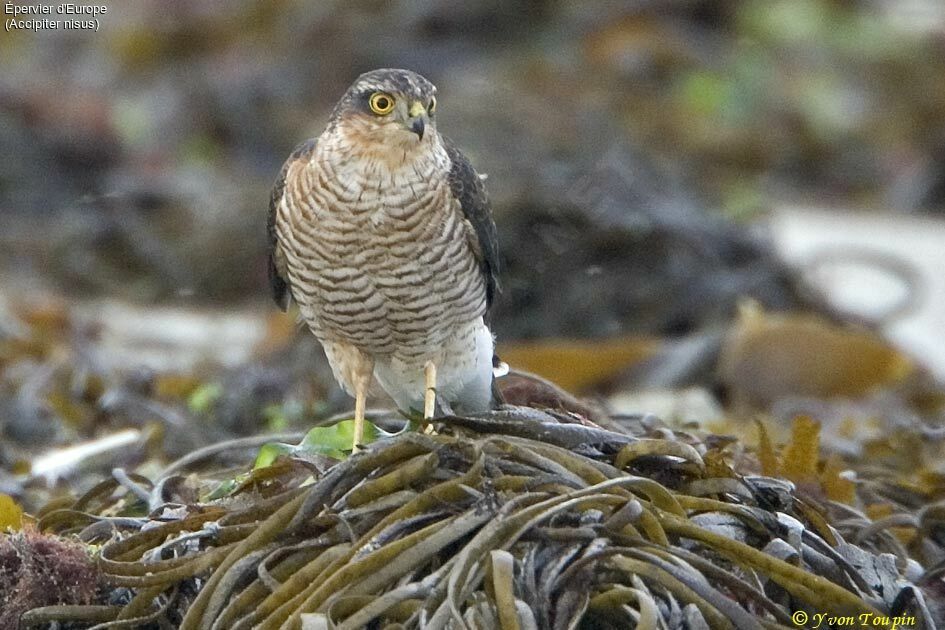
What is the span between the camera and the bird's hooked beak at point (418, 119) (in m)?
4.73

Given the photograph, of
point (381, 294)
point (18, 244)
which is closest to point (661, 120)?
point (18, 244)

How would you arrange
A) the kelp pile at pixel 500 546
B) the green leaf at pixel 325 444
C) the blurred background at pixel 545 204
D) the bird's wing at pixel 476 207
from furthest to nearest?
1. the blurred background at pixel 545 204
2. the bird's wing at pixel 476 207
3. the green leaf at pixel 325 444
4. the kelp pile at pixel 500 546

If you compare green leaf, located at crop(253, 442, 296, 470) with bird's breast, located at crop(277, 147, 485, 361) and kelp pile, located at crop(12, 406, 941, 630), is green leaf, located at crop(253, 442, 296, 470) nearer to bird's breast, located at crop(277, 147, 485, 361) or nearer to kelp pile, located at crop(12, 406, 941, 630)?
kelp pile, located at crop(12, 406, 941, 630)

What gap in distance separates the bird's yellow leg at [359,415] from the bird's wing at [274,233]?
1.32 ft

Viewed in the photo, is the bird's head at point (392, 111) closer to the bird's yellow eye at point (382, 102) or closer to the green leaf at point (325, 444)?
the bird's yellow eye at point (382, 102)

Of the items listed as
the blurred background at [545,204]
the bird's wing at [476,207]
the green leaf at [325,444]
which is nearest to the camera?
the green leaf at [325,444]

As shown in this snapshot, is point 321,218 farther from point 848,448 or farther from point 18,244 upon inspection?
point 18,244

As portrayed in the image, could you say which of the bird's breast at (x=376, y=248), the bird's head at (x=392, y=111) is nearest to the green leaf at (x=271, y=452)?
the bird's breast at (x=376, y=248)

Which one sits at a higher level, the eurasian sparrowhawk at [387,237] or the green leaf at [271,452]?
the eurasian sparrowhawk at [387,237]

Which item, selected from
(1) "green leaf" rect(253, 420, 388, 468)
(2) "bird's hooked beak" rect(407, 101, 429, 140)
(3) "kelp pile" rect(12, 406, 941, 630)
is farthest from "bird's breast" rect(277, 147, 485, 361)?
(3) "kelp pile" rect(12, 406, 941, 630)

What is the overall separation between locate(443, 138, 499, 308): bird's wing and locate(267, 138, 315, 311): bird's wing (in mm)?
423

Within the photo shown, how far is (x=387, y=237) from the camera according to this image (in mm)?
4723

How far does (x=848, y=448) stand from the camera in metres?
5.70

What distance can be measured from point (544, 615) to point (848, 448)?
2.44 m
